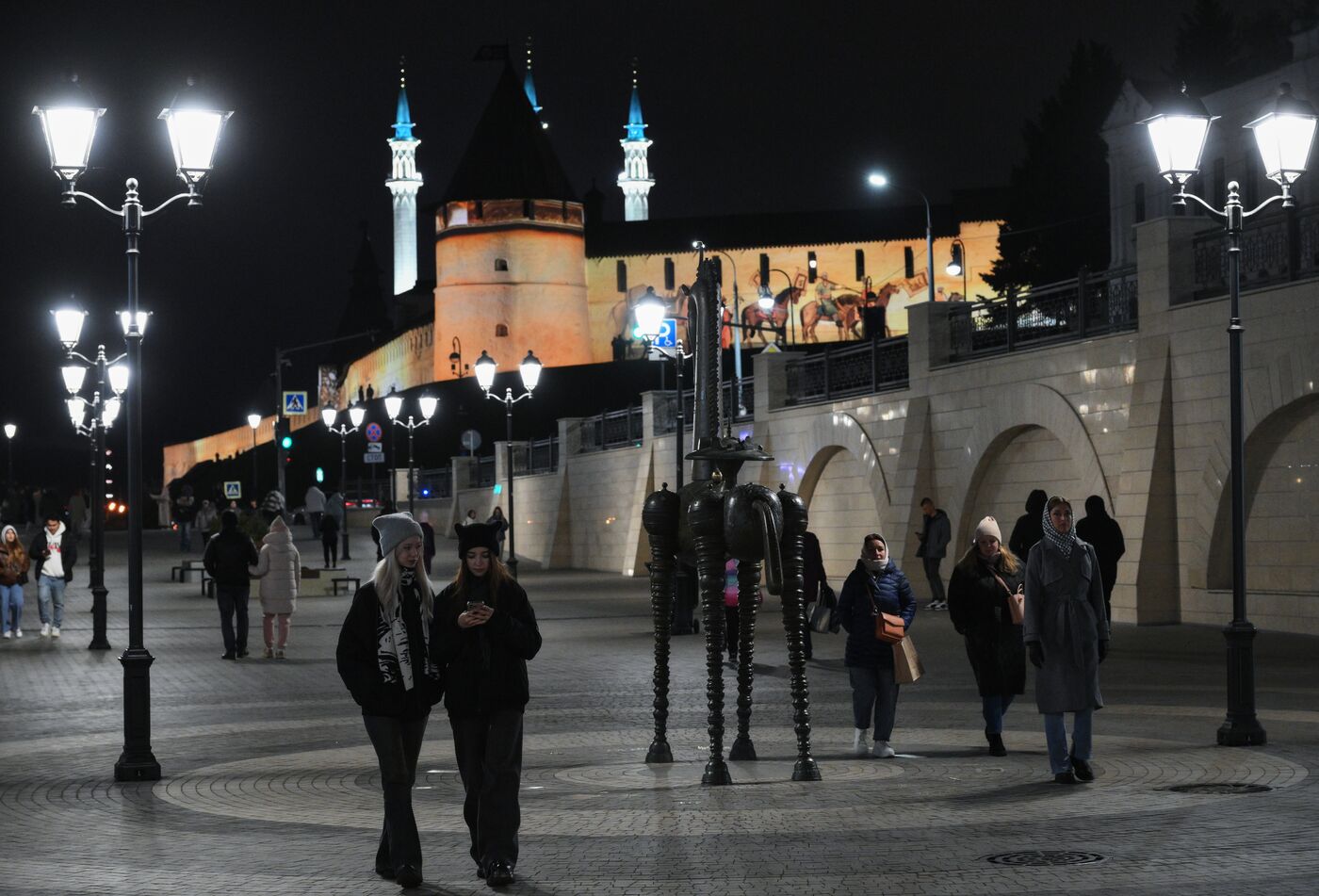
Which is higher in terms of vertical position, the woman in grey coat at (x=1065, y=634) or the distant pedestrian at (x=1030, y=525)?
the distant pedestrian at (x=1030, y=525)

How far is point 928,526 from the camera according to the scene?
28.2 metres

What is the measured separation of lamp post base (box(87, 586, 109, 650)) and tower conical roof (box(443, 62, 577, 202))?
8334 cm

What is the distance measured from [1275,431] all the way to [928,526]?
257 inches

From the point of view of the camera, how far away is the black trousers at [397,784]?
27.8ft

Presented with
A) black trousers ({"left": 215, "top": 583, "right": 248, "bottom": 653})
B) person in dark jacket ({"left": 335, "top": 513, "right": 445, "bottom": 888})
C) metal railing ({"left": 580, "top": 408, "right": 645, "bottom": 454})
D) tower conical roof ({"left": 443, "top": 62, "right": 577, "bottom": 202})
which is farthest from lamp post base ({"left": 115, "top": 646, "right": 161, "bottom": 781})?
tower conical roof ({"left": 443, "top": 62, "right": 577, "bottom": 202})

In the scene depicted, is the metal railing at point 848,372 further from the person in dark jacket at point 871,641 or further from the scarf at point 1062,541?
the scarf at point 1062,541

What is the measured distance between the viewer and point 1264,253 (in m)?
22.8

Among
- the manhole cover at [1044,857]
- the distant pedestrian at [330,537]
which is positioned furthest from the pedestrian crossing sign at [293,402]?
the manhole cover at [1044,857]

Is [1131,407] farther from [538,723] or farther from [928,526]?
[538,723]

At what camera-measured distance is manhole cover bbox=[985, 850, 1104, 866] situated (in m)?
8.77

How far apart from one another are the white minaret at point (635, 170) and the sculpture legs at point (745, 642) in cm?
14277

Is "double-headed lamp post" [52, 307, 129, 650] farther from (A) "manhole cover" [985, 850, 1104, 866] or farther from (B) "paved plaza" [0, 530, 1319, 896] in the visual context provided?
(A) "manhole cover" [985, 850, 1104, 866]

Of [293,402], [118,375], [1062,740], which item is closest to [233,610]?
[118,375]

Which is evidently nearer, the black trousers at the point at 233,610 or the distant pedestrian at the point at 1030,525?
the distant pedestrian at the point at 1030,525
